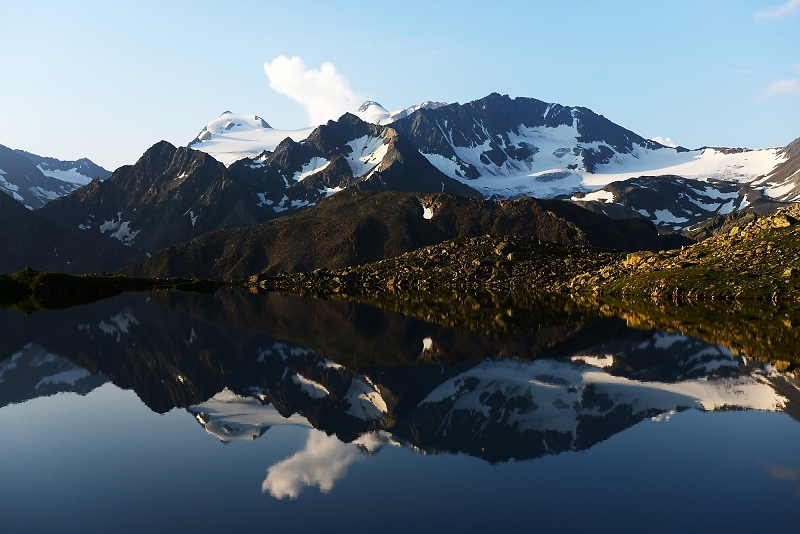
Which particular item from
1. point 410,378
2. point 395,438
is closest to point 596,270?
point 410,378

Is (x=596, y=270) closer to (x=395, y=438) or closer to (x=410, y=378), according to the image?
(x=410, y=378)

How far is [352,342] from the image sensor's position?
48812 millimetres

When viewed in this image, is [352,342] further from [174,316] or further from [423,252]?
[423,252]

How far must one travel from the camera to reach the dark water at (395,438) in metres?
17.3

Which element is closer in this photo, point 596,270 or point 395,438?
point 395,438

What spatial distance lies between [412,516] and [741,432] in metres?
15.0

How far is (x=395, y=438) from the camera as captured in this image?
928 inches

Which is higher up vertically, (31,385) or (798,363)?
(31,385)

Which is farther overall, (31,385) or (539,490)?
(31,385)

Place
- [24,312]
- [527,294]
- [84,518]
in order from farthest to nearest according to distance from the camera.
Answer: [527,294]
[24,312]
[84,518]

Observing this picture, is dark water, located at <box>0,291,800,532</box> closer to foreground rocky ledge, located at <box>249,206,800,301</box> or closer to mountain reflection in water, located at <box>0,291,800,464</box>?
mountain reflection in water, located at <box>0,291,800,464</box>

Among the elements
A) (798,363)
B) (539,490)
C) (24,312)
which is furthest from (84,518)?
(24,312)

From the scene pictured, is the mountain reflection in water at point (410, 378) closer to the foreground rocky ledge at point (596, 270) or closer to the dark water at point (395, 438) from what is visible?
the dark water at point (395, 438)

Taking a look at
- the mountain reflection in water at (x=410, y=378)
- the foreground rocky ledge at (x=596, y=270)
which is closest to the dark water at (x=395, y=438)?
the mountain reflection in water at (x=410, y=378)
